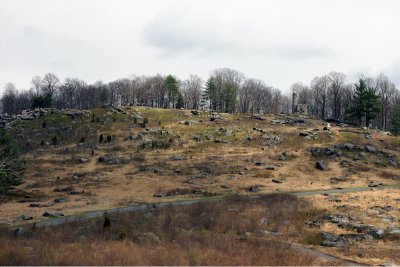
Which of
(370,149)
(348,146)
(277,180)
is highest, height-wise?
(348,146)

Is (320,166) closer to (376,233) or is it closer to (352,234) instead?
(376,233)

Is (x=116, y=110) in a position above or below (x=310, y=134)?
above

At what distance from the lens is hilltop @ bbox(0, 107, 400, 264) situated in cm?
3791

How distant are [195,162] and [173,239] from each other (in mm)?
42182

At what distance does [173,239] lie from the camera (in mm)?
21969

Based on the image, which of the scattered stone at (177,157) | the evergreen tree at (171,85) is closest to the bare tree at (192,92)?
the evergreen tree at (171,85)

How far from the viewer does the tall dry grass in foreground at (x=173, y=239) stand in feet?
53.0

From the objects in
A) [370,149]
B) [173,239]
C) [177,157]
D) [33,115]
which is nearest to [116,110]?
[33,115]

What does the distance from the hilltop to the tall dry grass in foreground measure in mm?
4156

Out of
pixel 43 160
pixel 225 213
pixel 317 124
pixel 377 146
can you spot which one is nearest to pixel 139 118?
pixel 43 160

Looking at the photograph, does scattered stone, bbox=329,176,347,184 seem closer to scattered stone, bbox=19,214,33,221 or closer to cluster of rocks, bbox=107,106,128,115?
scattered stone, bbox=19,214,33,221

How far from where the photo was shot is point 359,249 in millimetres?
21859

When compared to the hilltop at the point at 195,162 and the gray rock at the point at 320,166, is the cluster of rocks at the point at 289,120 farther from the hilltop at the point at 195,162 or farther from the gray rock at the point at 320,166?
the gray rock at the point at 320,166

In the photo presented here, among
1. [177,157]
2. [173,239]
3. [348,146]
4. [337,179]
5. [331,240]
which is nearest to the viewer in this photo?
[173,239]
